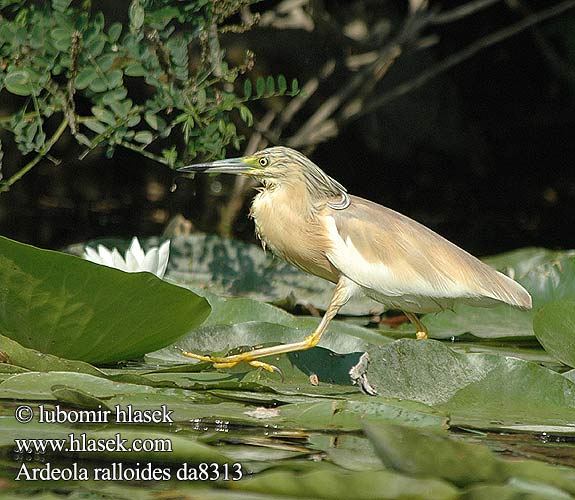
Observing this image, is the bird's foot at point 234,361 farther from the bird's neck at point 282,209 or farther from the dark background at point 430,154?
the dark background at point 430,154

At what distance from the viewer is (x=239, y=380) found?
2.45 meters

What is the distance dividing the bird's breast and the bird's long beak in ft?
0.32

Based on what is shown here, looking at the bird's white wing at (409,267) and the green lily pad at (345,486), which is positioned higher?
the bird's white wing at (409,267)

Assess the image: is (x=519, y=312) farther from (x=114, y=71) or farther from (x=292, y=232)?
(x=114, y=71)

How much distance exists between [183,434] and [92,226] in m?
3.89

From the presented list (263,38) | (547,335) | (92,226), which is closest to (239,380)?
(547,335)

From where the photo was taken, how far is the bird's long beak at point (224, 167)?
282 cm

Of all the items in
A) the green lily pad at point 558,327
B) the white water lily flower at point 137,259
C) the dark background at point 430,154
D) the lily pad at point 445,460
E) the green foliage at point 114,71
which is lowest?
the lily pad at point 445,460

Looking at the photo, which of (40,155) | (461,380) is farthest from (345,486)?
(40,155)

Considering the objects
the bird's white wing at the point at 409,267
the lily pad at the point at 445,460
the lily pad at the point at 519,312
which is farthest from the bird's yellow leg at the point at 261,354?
the lily pad at the point at 445,460

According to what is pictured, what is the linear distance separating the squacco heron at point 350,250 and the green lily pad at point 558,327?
0.41ft

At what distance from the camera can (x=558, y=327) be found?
2.59m

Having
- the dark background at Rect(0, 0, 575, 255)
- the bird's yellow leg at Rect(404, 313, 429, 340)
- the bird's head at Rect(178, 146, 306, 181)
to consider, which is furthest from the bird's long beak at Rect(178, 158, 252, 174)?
the dark background at Rect(0, 0, 575, 255)

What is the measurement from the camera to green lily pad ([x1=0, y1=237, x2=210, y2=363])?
7.55 ft
